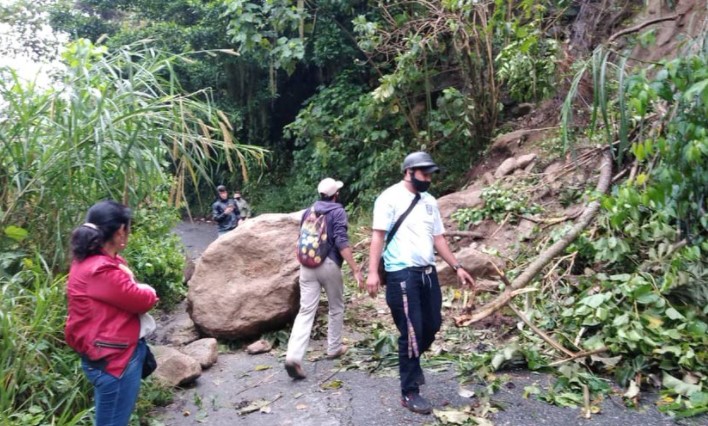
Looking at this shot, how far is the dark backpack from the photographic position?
5016 mm

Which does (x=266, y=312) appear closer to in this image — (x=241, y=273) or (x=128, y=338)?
(x=241, y=273)

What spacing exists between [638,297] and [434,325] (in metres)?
1.65

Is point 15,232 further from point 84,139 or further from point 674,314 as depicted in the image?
point 674,314

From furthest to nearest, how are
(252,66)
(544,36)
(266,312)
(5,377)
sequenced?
(252,66) → (544,36) → (266,312) → (5,377)

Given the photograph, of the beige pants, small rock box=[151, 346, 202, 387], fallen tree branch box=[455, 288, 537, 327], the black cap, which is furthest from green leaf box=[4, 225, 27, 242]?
fallen tree branch box=[455, 288, 537, 327]

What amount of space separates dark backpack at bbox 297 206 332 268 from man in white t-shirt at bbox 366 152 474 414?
99 cm

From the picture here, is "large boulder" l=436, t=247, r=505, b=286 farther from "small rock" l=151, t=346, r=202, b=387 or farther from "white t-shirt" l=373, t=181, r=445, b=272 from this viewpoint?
"small rock" l=151, t=346, r=202, b=387

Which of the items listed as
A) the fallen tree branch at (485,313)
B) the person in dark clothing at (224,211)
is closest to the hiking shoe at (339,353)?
the fallen tree branch at (485,313)

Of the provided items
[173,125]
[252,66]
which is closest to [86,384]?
[173,125]

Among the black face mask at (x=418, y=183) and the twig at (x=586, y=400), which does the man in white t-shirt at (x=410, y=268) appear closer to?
the black face mask at (x=418, y=183)

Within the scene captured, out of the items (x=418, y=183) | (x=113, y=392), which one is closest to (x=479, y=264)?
(x=418, y=183)

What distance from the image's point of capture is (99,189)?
4543 millimetres

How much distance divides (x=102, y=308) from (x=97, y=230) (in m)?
0.39

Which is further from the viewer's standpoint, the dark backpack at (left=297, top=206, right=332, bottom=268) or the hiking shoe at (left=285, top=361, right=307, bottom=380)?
the dark backpack at (left=297, top=206, right=332, bottom=268)
